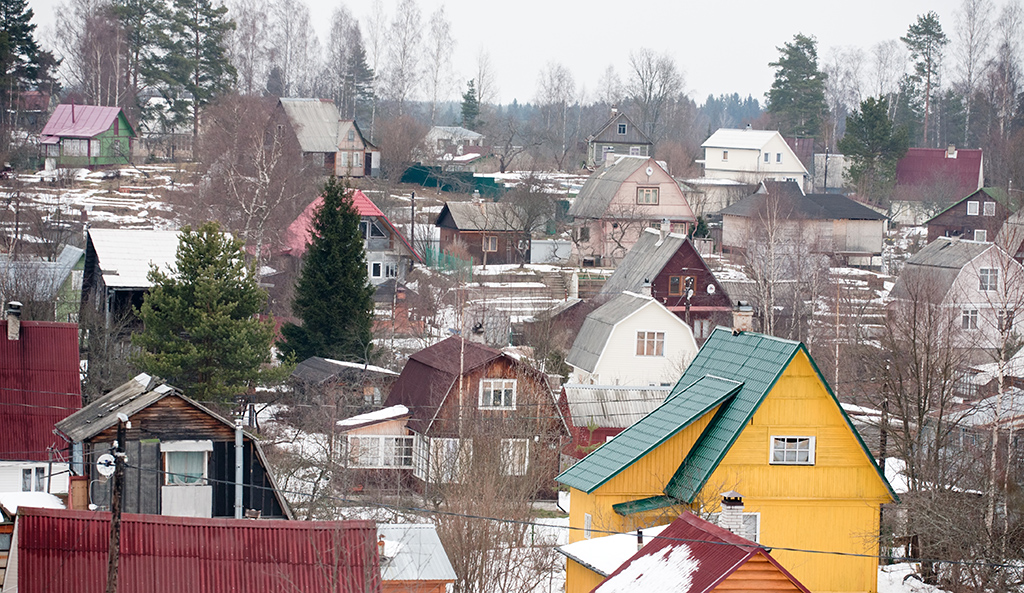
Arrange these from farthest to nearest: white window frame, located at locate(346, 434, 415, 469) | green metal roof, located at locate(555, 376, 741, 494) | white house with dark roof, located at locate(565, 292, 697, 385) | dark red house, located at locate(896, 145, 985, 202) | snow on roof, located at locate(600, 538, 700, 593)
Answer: dark red house, located at locate(896, 145, 985, 202) < white house with dark roof, located at locate(565, 292, 697, 385) < white window frame, located at locate(346, 434, 415, 469) < green metal roof, located at locate(555, 376, 741, 494) < snow on roof, located at locate(600, 538, 700, 593)

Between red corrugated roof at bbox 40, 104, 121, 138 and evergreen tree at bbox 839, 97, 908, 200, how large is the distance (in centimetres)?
4249

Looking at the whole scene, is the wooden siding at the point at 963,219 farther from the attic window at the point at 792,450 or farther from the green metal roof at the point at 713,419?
the attic window at the point at 792,450

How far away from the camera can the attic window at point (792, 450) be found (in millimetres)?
21484

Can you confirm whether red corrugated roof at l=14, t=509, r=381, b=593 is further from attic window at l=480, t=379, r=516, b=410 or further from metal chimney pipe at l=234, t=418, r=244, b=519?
attic window at l=480, t=379, r=516, b=410

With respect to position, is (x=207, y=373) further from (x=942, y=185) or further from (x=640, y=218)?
(x=942, y=185)

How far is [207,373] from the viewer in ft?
103

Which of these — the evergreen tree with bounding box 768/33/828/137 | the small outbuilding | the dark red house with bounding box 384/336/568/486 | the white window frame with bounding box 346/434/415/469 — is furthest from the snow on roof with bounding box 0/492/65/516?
the evergreen tree with bounding box 768/33/828/137

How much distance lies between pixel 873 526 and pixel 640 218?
4022 cm

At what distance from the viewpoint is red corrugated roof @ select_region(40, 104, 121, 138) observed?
225 ft

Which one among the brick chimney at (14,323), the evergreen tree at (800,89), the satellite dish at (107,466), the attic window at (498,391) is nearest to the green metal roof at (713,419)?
the satellite dish at (107,466)

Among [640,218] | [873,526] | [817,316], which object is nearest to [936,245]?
[817,316]

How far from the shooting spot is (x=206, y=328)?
30.9 meters

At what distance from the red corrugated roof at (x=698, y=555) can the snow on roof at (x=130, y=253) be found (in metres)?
23.9

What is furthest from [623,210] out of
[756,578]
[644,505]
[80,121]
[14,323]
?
[756,578]
